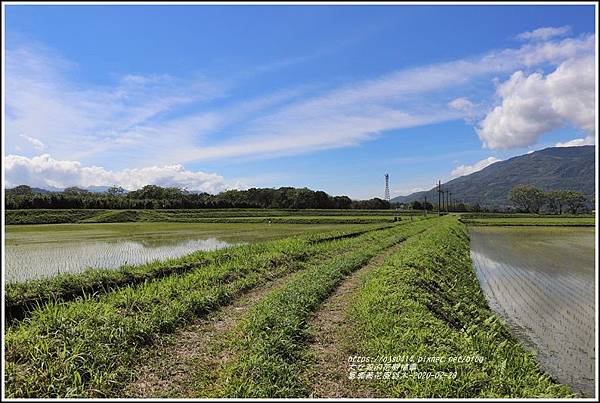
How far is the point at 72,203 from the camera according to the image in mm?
60750

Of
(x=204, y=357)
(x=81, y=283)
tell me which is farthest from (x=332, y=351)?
(x=81, y=283)

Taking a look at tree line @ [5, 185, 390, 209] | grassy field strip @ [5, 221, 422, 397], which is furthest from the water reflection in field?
tree line @ [5, 185, 390, 209]

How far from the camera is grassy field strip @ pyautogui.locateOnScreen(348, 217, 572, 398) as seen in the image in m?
4.90

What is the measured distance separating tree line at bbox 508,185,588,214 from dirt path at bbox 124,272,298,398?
123 m

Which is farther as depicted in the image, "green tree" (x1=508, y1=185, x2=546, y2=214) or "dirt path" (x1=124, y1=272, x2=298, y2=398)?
"green tree" (x1=508, y1=185, x2=546, y2=214)

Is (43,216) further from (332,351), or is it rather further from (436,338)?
(436,338)

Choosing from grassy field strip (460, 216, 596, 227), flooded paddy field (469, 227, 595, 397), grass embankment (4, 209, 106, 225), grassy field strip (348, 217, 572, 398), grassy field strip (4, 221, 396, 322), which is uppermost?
grass embankment (4, 209, 106, 225)

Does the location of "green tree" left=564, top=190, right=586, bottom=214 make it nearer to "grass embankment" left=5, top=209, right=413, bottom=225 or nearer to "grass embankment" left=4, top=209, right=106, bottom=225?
"grass embankment" left=5, top=209, right=413, bottom=225

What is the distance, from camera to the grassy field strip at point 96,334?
182 inches

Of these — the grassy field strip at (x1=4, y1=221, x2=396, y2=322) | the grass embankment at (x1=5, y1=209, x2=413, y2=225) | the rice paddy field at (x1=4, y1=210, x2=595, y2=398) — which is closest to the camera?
the rice paddy field at (x1=4, y1=210, x2=595, y2=398)

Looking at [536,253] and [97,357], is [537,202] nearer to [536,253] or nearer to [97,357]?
[536,253]

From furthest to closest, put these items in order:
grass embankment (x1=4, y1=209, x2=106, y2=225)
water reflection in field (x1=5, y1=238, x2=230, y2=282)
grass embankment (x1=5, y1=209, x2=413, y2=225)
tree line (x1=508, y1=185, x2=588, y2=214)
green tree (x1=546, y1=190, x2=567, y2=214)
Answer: green tree (x1=546, y1=190, x2=567, y2=214) → tree line (x1=508, y1=185, x2=588, y2=214) → grass embankment (x1=5, y1=209, x2=413, y2=225) → grass embankment (x1=4, y1=209, x2=106, y2=225) → water reflection in field (x1=5, y1=238, x2=230, y2=282)

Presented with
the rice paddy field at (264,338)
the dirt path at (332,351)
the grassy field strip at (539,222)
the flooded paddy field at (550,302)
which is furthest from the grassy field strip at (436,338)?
the grassy field strip at (539,222)

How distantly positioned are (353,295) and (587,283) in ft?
36.1
